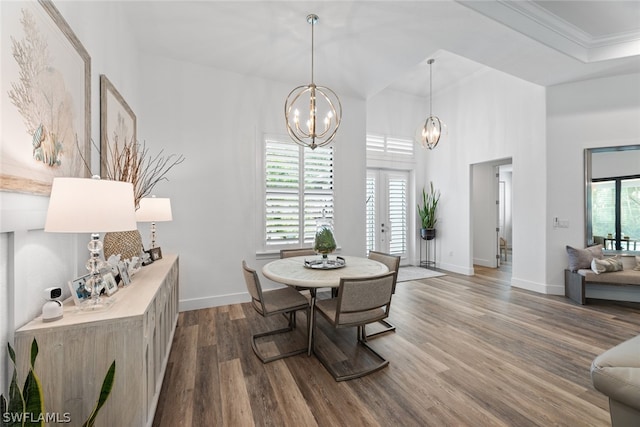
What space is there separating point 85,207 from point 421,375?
2.44m

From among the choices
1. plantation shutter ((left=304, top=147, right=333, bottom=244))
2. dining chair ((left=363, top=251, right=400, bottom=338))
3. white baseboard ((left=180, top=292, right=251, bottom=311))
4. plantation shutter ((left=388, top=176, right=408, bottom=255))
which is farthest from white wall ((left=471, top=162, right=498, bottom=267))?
white baseboard ((left=180, top=292, right=251, bottom=311))

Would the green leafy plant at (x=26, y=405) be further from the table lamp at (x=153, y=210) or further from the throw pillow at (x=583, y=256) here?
the throw pillow at (x=583, y=256)

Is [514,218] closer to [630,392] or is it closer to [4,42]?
Answer: [630,392]

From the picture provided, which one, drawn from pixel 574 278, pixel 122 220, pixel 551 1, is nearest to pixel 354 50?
pixel 551 1

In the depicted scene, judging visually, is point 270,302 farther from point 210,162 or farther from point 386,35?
point 386,35

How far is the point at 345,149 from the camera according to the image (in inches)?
174

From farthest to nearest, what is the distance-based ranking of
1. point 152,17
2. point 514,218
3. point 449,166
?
point 449,166 < point 514,218 < point 152,17

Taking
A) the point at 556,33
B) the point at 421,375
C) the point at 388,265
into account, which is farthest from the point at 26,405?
the point at 556,33

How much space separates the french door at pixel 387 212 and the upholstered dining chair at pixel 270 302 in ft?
11.2

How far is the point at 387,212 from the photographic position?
19.6 ft

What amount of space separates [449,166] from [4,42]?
6197 millimetres

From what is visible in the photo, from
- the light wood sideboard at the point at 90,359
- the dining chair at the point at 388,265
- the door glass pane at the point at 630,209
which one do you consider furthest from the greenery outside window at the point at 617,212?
the light wood sideboard at the point at 90,359

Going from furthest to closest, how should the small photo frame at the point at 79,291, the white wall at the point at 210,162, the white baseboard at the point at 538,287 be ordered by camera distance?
the white baseboard at the point at 538,287 → the white wall at the point at 210,162 → the small photo frame at the point at 79,291

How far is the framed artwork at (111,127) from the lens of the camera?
205 cm
